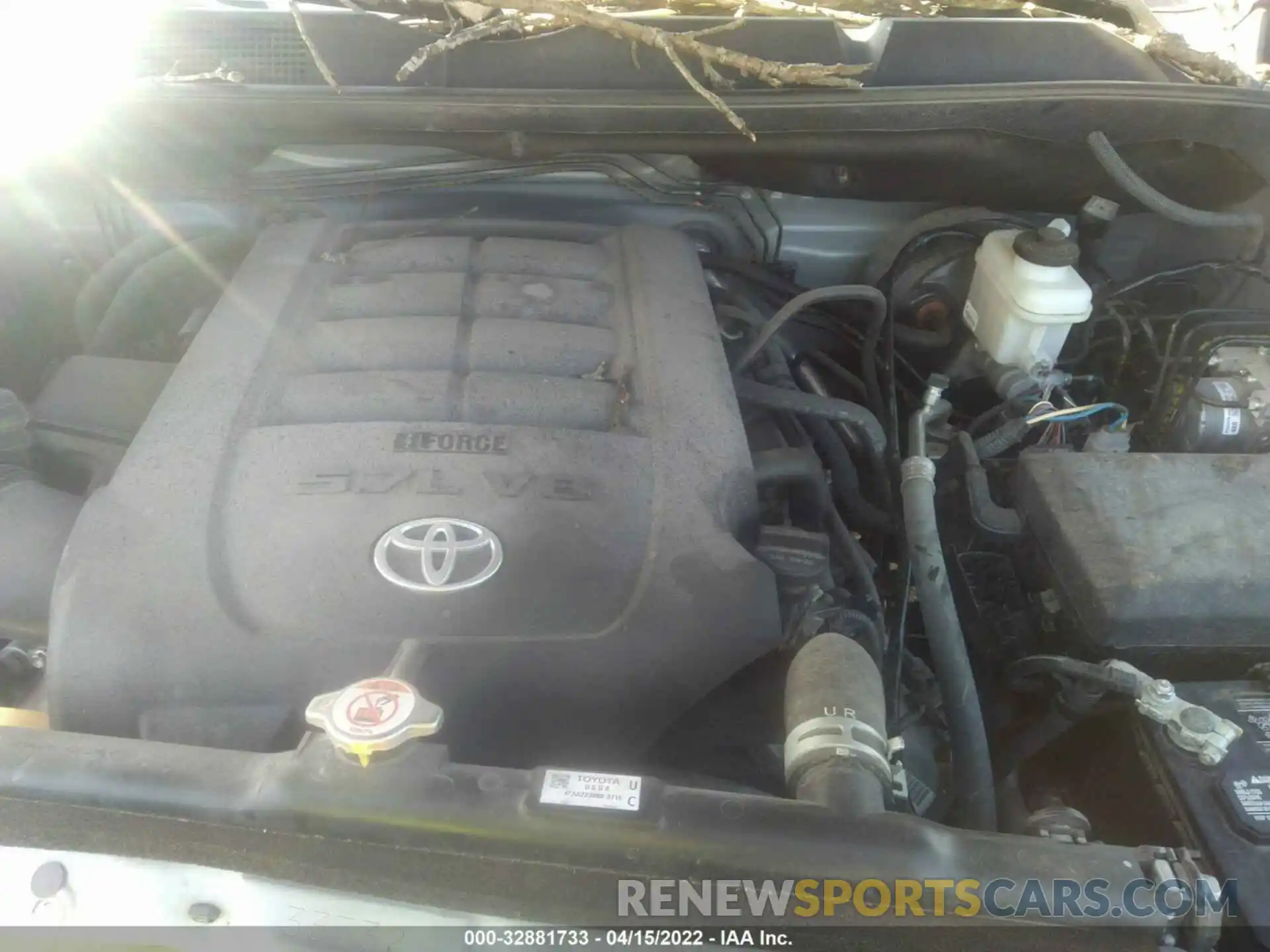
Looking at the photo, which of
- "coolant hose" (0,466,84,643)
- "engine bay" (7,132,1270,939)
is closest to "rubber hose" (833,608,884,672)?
"engine bay" (7,132,1270,939)

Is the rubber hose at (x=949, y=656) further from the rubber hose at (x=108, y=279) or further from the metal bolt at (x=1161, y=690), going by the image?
the rubber hose at (x=108, y=279)

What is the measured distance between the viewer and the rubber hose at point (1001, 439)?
1.33 m

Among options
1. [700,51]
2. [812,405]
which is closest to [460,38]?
[700,51]

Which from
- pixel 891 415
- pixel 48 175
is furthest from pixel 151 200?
→ pixel 891 415

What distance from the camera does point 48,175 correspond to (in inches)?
55.6

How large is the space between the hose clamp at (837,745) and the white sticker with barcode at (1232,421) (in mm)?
813

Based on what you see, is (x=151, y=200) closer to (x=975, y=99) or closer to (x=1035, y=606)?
(x=975, y=99)

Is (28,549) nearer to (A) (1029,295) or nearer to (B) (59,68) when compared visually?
(B) (59,68)

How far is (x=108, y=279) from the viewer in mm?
1537

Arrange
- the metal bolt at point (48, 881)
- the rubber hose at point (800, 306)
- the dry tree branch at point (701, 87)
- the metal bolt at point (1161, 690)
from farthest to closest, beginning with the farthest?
the rubber hose at point (800, 306) → the dry tree branch at point (701, 87) → the metal bolt at point (1161, 690) → the metal bolt at point (48, 881)

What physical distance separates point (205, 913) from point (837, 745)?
0.49 meters

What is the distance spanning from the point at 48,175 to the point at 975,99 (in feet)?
4.48

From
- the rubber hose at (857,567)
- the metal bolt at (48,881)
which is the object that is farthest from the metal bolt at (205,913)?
the rubber hose at (857,567)

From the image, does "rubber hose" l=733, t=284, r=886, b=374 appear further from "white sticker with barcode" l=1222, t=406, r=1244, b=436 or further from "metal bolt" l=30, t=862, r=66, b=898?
"metal bolt" l=30, t=862, r=66, b=898
